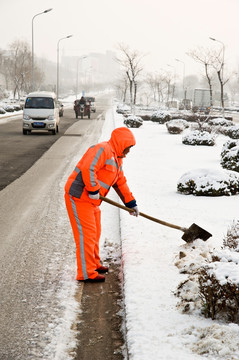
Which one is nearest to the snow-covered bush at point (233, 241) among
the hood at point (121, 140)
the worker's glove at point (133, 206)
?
the worker's glove at point (133, 206)

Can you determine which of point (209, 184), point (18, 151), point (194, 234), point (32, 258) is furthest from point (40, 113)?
point (194, 234)

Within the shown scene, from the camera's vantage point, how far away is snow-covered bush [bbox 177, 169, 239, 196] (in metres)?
8.86

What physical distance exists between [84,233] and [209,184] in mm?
4642

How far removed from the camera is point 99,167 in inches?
180

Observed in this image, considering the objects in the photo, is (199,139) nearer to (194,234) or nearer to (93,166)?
(194,234)

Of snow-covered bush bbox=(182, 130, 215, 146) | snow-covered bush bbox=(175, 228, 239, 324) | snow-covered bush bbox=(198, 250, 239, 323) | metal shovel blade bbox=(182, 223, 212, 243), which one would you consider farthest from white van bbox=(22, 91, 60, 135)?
snow-covered bush bbox=(198, 250, 239, 323)

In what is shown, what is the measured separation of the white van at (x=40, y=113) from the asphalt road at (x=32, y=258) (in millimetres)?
9891

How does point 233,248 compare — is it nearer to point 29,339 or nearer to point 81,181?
point 81,181

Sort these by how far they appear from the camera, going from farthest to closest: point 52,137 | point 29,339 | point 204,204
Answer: point 52,137
point 204,204
point 29,339

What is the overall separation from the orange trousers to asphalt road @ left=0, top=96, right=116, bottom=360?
0.77 feet

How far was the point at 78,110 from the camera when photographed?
36875mm

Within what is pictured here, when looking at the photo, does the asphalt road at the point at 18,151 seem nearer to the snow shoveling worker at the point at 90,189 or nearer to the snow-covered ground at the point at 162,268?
the snow-covered ground at the point at 162,268

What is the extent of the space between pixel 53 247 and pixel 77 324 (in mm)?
2105

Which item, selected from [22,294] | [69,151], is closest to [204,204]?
[22,294]
